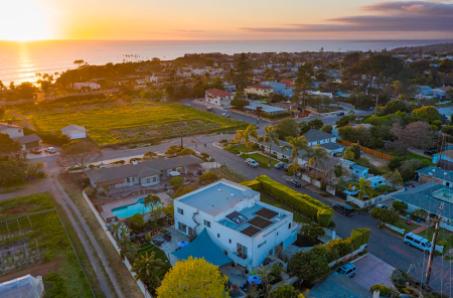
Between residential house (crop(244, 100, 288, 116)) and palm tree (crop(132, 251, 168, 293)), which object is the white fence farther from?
residential house (crop(244, 100, 288, 116))

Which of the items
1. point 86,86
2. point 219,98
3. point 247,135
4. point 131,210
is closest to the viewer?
point 131,210

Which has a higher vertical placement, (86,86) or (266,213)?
(86,86)

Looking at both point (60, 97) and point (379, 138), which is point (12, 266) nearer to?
point (379, 138)

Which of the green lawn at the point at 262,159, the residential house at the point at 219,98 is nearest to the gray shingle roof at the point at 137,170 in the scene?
the green lawn at the point at 262,159

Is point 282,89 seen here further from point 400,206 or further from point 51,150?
point 400,206

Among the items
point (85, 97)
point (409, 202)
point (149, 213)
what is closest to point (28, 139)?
point (149, 213)

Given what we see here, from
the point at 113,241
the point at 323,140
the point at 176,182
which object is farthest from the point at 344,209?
the point at 113,241

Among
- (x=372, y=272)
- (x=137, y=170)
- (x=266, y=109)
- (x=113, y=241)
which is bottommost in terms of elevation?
(x=372, y=272)
